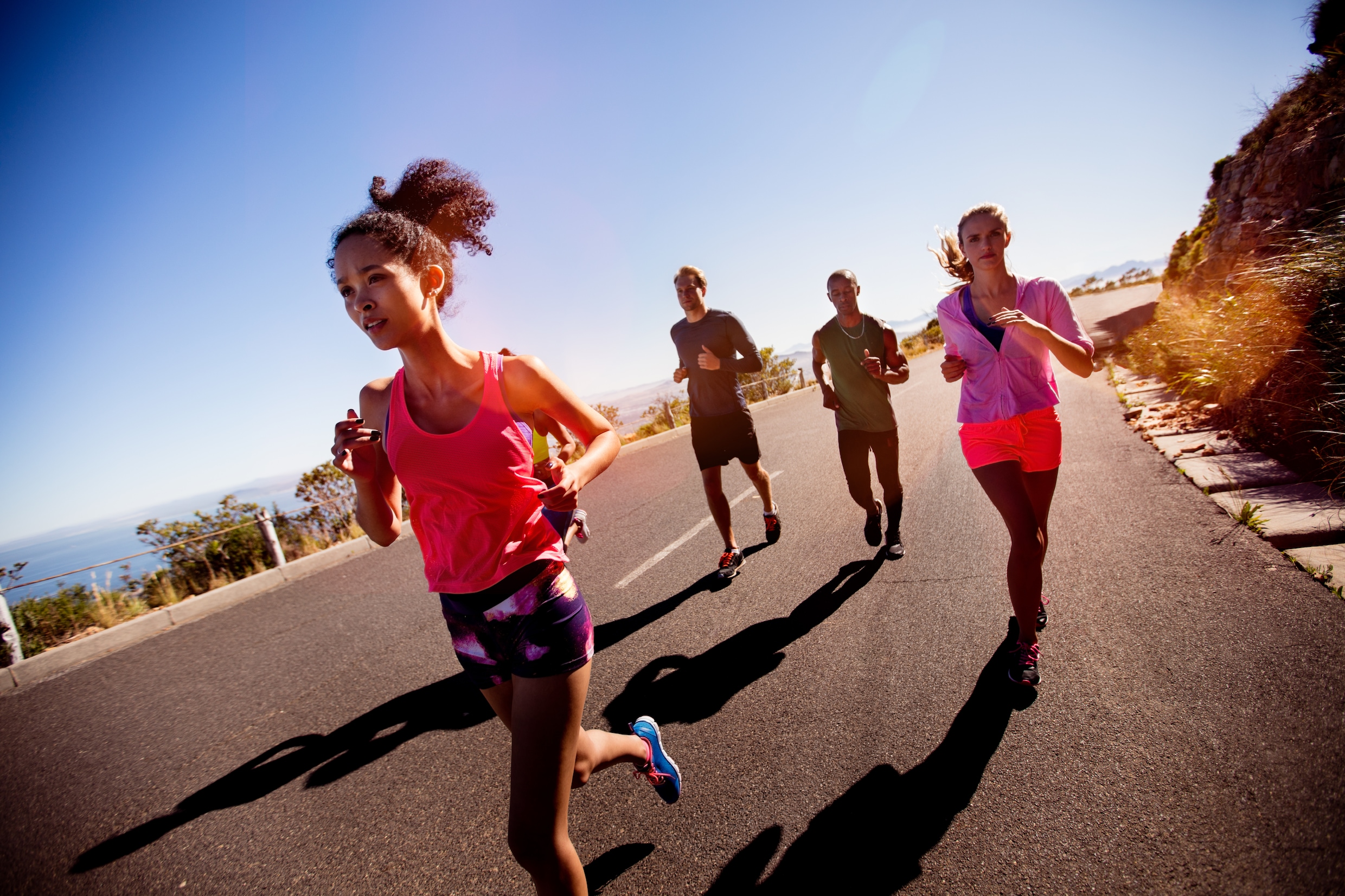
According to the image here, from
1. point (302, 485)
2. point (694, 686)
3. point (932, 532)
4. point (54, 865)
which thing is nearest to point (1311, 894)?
point (694, 686)

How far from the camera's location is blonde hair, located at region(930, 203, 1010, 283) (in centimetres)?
278

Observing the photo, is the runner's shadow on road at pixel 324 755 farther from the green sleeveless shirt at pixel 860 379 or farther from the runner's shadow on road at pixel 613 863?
the green sleeveless shirt at pixel 860 379

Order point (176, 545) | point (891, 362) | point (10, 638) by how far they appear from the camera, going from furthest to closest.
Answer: point (176, 545) < point (10, 638) < point (891, 362)

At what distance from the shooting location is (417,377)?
1.76 metres

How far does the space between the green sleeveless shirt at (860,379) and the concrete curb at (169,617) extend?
18.4 feet

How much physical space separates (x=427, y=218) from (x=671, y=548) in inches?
160

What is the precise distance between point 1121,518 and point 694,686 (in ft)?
12.1

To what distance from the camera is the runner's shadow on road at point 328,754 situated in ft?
9.39

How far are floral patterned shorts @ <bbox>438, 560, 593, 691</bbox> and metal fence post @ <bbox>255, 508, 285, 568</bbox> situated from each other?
7785 mm

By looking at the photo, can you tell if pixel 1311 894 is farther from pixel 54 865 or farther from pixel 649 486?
pixel 649 486

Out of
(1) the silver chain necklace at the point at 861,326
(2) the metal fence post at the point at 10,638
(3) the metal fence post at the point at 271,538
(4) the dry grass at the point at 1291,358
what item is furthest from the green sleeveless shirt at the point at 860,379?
(2) the metal fence post at the point at 10,638

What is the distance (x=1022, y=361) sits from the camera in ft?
8.93

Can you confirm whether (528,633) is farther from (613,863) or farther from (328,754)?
(328,754)

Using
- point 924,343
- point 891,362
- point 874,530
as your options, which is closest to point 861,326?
point 891,362
